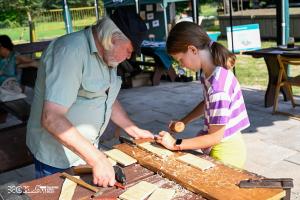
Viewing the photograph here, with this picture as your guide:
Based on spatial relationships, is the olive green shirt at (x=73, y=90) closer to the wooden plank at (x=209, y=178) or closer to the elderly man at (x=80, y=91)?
the elderly man at (x=80, y=91)

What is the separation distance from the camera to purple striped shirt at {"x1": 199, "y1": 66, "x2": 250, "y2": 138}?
6.50 ft

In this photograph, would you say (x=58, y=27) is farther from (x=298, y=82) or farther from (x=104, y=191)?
(x=104, y=191)

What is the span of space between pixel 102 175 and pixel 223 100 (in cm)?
70

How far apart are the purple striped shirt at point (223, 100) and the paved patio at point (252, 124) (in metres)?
1.60

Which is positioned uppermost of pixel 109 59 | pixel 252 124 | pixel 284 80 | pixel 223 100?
pixel 109 59

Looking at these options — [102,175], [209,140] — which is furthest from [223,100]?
[102,175]

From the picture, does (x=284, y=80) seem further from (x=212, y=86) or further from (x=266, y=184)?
(x=266, y=184)

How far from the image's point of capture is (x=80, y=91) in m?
1.97

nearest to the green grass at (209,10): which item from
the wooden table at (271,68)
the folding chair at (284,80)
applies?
the wooden table at (271,68)

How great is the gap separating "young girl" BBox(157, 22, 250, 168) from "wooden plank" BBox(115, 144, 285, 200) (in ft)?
0.61

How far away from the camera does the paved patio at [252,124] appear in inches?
159

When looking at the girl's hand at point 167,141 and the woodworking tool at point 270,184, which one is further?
the girl's hand at point 167,141

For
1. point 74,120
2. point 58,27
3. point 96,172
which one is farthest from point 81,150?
point 58,27

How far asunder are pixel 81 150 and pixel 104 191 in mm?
199
